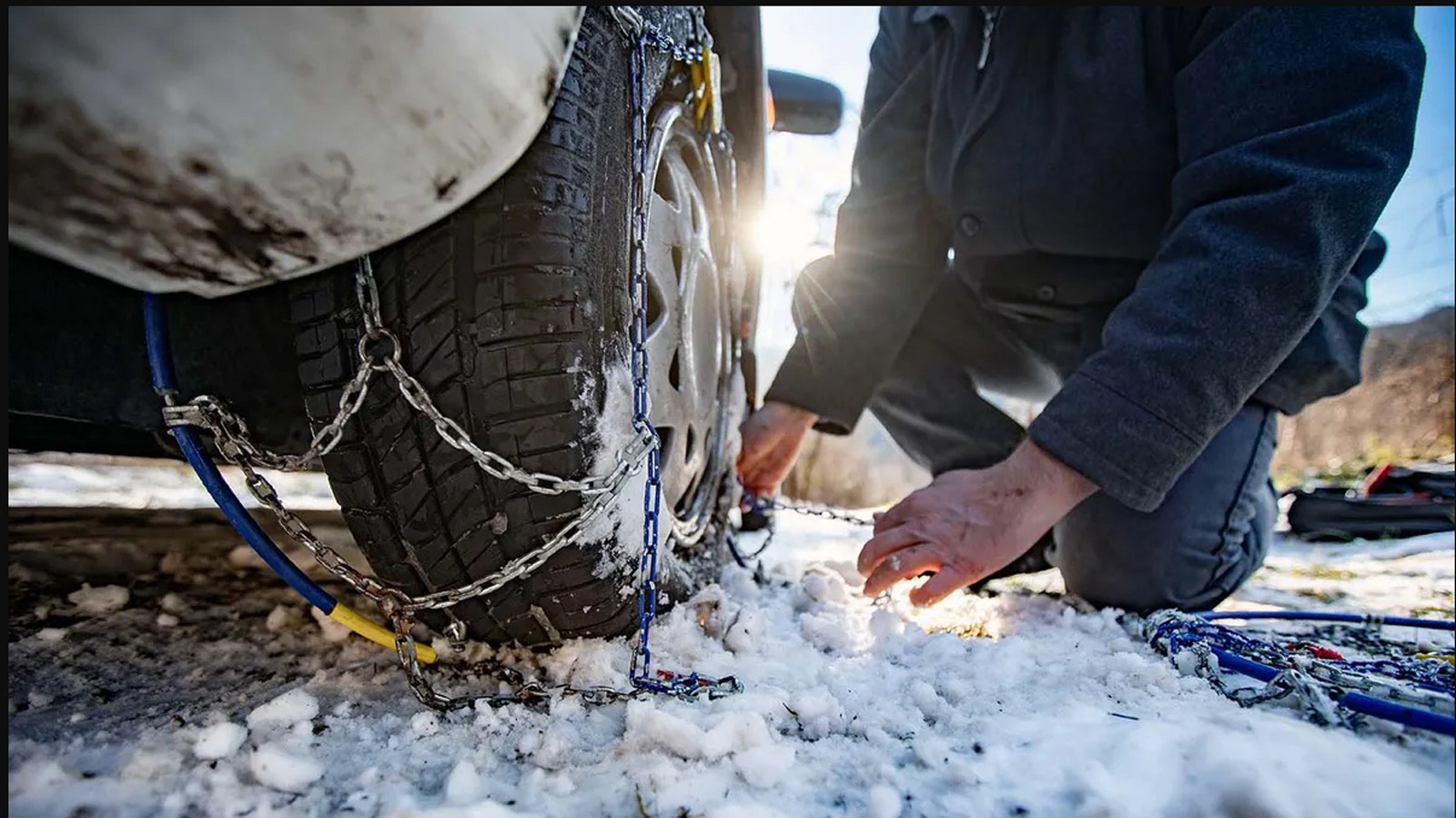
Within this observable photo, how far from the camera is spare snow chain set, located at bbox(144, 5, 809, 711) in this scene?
0.66 meters

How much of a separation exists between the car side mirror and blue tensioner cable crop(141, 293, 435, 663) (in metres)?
1.67

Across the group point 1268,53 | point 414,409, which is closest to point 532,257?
point 414,409

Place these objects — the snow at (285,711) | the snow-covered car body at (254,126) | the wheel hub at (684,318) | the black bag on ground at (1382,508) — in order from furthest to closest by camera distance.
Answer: the black bag on ground at (1382,508) < the wheel hub at (684,318) < the snow at (285,711) < the snow-covered car body at (254,126)

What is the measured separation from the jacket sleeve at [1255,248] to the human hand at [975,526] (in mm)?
51

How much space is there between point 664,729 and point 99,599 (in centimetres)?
85

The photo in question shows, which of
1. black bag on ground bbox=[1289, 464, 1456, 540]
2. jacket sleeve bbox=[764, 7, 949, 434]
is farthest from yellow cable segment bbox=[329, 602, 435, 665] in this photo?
black bag on ground bbox=[1289, 464, 1456, 540]

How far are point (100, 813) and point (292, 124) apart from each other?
1.71 feet

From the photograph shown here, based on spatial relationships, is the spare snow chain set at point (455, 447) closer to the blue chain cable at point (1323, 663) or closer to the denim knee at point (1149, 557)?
the blue chain cable at point (1323, 663)

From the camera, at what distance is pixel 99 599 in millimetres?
985

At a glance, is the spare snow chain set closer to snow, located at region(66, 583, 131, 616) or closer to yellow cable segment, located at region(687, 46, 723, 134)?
yellow cable segment, located at region(687, 46, 723, 134)

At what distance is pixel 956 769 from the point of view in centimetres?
63

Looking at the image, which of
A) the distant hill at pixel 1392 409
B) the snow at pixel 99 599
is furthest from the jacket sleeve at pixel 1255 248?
the distant hill at pixel 1392 409

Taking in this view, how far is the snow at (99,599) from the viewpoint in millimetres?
961

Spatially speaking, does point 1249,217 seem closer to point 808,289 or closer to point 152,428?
point 808,289
